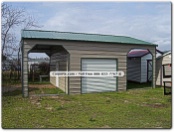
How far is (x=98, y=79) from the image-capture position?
10.1 meters

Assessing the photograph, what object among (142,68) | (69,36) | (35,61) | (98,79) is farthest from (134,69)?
(35,61)

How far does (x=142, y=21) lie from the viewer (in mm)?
7543

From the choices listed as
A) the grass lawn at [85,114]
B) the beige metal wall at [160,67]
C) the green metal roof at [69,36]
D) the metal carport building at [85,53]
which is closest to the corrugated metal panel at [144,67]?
the beige metal wall at [160,67]

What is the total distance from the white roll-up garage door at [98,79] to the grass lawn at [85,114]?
2.23 meters

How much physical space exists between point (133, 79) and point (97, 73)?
6.41 meters

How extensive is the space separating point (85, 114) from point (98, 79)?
14.1 ft

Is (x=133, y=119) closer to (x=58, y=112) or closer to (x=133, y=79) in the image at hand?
(x=58, y=112)

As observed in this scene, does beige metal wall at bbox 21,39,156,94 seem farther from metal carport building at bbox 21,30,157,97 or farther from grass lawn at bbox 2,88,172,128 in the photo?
grass lawn at bbox 2,88,172,128

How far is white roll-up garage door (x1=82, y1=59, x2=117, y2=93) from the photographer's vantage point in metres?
9.75

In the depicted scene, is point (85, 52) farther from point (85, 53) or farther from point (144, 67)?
point (144, 67)

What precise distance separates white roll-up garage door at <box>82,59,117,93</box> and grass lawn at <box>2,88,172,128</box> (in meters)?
2.23

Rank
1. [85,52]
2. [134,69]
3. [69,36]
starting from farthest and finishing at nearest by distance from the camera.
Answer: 1. [134,69]
2. [69,36]
3. [85,52]

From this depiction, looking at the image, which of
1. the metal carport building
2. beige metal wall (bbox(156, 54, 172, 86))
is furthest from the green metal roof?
beige metal wall (bbox(156, 54, 172, 86))

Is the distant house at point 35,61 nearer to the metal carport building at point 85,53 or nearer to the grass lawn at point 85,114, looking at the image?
the metal carport building at point 85,53
